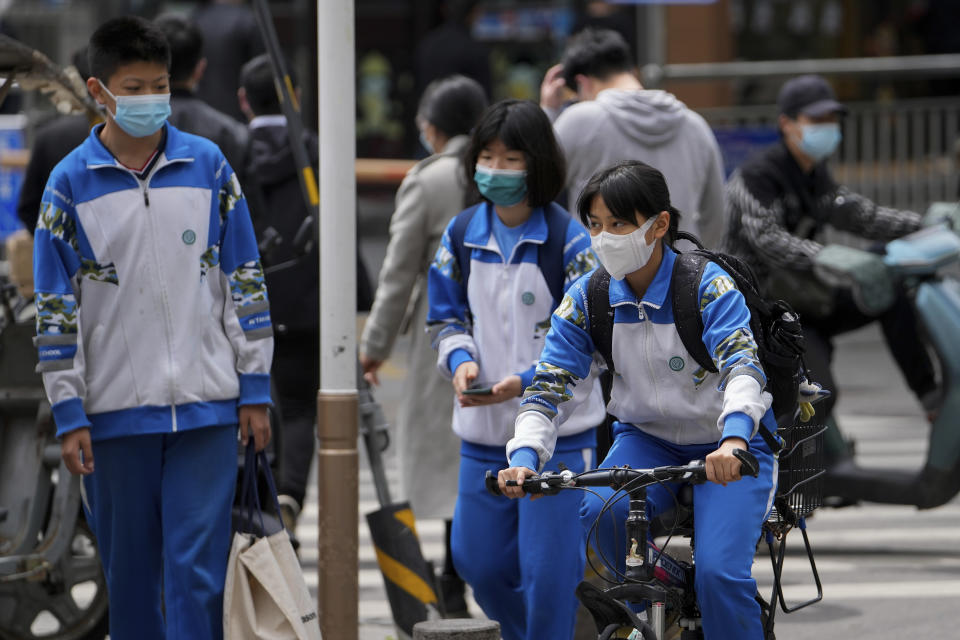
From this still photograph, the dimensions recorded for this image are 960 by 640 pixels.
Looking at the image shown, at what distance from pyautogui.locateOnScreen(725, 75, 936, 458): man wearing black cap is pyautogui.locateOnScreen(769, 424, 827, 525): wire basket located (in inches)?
128

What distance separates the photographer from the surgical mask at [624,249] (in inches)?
189

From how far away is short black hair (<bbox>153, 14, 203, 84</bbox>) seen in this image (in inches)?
291

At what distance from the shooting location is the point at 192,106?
7340 millimetres

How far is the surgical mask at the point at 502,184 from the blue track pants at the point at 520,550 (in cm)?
82

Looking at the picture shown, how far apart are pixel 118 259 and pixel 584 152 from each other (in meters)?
2.45

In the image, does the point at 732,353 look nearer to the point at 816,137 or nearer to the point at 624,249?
the point at 624,249

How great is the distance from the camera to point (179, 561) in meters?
5.46

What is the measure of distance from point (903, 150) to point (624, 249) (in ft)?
36.6

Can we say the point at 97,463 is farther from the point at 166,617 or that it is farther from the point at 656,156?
the point at 656,156

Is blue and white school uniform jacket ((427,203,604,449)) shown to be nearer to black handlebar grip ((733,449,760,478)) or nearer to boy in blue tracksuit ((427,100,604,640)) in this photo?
boy in blue tracksuit ((427,100,604,640))

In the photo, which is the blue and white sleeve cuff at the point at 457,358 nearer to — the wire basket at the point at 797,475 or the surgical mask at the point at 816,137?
the wire basket at the point at 797,475

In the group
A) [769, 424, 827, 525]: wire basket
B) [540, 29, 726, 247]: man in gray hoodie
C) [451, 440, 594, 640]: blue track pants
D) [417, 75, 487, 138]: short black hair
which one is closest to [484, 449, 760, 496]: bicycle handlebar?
[769, 424, 827, 525]: wire basket

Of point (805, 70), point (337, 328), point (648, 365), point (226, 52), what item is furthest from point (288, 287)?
point (805, 70)

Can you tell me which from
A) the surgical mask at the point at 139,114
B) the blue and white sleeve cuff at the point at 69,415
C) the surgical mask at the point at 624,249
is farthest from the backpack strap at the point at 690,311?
the blue and white sleeve cuff at the point at 69,415
